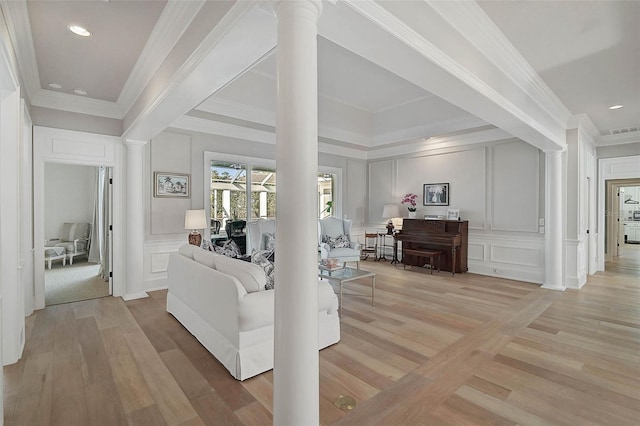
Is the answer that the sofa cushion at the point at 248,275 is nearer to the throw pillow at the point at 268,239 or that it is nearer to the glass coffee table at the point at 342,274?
the glass coffee table at the point at 342,274

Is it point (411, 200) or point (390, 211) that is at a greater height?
point (411, 200)

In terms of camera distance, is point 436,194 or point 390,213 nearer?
point 436,194

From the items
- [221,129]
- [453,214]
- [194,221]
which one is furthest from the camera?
[453,214]

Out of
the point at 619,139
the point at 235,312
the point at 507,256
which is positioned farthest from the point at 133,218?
the point at 619,139

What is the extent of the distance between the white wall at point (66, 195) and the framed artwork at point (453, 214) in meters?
7.75

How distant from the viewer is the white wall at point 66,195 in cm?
691

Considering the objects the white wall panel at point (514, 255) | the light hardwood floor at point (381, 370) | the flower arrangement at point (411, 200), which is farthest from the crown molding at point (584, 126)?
the flower arrangement at point (411, 200)

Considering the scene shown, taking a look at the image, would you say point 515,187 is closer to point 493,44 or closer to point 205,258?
point 493,44

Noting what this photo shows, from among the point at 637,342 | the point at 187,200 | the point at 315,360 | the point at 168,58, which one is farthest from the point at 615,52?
the point at 187,200

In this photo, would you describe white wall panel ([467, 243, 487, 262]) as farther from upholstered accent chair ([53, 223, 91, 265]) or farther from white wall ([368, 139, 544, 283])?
upholstered accent chair ([53, 223, 91, 265])

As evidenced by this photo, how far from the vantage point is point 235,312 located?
236cm

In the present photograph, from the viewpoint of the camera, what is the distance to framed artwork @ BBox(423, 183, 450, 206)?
6480 mm

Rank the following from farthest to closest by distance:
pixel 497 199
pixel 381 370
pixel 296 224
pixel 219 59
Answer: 1. pixel 497 199
2. pixel 381 370
3. pixel 219 59
4. pixel 296 224

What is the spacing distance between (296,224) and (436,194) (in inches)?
232
